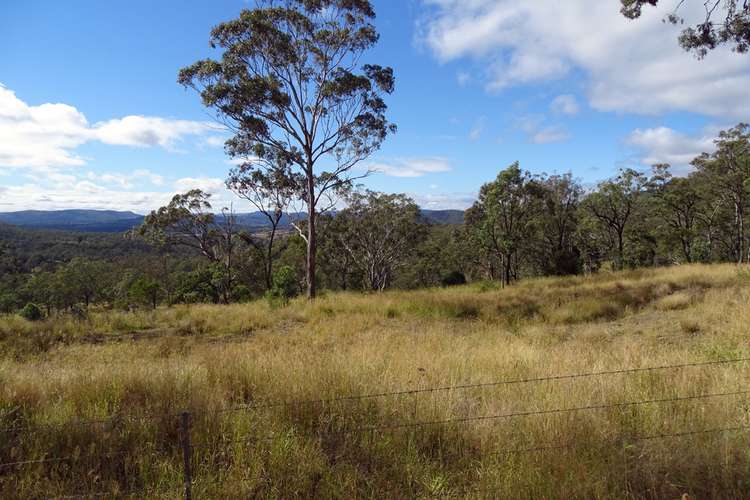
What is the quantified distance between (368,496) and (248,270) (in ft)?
117

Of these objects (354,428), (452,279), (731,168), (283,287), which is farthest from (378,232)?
(354,428)

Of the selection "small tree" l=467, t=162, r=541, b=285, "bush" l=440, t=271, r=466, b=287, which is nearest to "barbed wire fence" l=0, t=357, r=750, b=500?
"small tree" l=467, t=162, r=541, b=285

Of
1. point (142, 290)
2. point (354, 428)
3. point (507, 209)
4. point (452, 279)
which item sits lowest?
point (452, 279)

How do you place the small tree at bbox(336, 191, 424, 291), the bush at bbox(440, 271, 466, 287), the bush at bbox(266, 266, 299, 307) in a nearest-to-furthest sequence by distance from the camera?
the bush at bbox(266, 266, 299, 307)
the small tree at bbox(336, 191, 424, 291)
the bush at bbox(440, 271, 466, 287)

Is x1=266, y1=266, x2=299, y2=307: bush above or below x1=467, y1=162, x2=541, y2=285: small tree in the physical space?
below

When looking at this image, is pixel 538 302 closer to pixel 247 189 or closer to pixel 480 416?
pixel 480 416

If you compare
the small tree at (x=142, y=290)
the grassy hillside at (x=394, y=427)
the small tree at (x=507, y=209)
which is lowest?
the small tree at (x=142, y=290)

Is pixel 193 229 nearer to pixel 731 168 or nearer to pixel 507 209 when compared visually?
pixel 507 209

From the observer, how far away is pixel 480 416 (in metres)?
3.80

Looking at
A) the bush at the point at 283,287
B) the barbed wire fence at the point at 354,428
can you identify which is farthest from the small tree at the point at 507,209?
the barbed wire fence at the point at 354,428

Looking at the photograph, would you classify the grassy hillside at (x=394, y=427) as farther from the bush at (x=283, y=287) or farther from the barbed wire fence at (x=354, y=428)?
the bush at (x=283, y=287)

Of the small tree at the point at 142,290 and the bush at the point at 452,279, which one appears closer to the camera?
the small tree at the point at 142,290

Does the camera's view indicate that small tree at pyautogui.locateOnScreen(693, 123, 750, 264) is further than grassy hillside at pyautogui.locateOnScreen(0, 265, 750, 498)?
Yes

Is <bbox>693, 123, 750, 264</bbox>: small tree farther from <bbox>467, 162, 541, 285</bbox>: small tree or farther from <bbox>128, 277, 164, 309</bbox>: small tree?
<bbox>128, 277, 164, 309</bbox>: small tree
